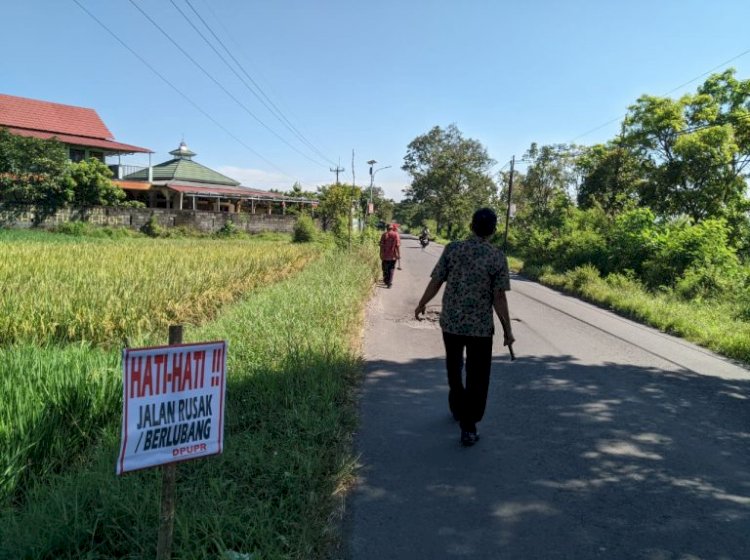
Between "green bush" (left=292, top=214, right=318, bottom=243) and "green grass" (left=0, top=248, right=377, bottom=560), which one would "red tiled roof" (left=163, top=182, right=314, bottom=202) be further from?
"green grass" (left=0, top=248, right=377, bottom=560)

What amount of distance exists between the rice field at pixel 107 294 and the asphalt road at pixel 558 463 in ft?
11.0

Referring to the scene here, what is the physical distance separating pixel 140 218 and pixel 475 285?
31.5 metres

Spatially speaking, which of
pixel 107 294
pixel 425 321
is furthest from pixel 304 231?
pixel 107 294

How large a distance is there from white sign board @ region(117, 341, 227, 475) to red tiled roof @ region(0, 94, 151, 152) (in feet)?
134

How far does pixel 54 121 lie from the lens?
38531mm

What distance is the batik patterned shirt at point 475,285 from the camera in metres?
4.41

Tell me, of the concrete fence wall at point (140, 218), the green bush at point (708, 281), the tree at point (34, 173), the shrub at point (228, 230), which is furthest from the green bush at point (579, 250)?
the tree at point (34, 173)

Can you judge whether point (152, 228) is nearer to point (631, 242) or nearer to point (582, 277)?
point (582, 277)

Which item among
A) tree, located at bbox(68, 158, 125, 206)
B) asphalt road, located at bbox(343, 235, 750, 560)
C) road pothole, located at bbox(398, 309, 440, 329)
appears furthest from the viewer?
tree, located at bbox(68, 158, 125, 206)

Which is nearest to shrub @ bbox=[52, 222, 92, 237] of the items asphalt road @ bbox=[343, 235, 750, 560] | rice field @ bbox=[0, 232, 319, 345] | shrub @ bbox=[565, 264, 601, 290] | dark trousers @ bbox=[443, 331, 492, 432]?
rice field @ bbox=[0, 232, 319, 345]

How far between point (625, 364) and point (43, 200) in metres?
30.3

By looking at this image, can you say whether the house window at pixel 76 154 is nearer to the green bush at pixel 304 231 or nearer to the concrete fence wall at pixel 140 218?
the concrete fence wall at pixel 140 218

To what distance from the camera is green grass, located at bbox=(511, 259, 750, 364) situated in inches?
367

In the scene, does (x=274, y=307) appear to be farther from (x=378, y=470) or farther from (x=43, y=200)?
(x=43, y=200)
